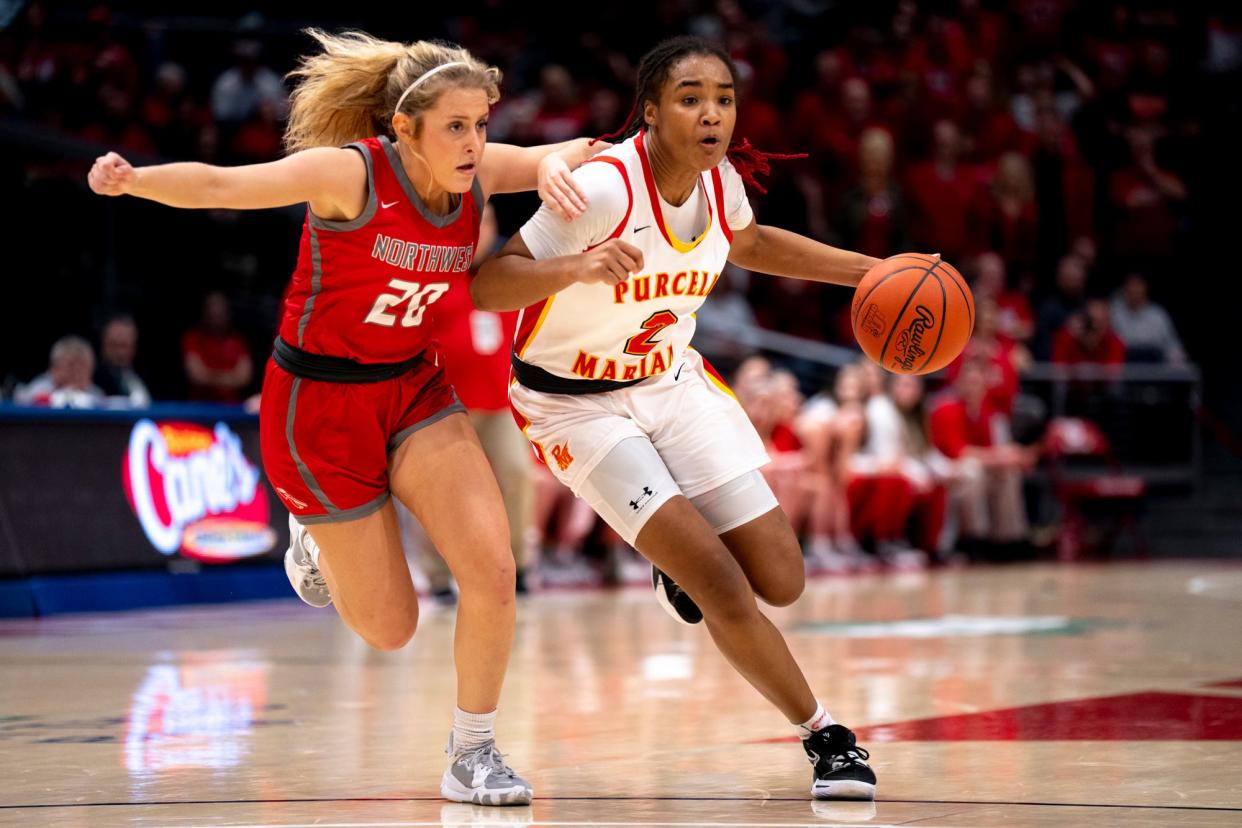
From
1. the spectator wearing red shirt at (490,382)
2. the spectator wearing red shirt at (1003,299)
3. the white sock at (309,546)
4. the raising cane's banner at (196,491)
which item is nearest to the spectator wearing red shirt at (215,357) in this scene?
the raising cane's banner at (196,491)

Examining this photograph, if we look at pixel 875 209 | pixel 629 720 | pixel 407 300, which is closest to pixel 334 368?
pixel 407 300

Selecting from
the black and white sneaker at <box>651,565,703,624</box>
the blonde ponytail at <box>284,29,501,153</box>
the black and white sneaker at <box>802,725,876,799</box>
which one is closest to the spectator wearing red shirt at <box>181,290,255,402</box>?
the blonde ponytail at <box>284,29,501,153</box>

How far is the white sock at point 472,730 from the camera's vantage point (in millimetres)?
4090

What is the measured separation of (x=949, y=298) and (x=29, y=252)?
7.83m

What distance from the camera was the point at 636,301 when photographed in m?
4.38

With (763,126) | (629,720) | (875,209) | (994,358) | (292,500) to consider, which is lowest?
(629,720)

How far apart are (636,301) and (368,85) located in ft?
2.90

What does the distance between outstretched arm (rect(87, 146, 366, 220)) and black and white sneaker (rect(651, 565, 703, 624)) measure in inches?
50.3

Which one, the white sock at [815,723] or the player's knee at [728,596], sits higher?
the player's knee at [728,596]

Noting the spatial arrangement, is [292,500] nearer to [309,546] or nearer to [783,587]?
[309,546]

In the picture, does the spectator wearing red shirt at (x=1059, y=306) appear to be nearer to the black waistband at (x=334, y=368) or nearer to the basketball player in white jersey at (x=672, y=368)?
the basketball player in white jersey at (x=672, y=368)

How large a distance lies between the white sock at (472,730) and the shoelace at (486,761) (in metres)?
0.02

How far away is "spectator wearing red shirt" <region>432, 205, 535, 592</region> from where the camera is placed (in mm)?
9781

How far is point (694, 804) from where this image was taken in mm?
3939
